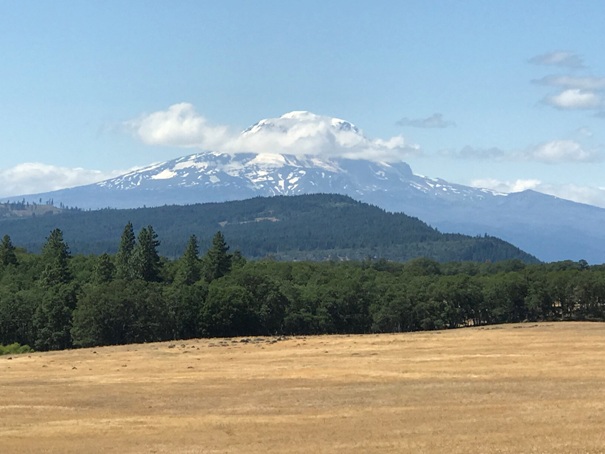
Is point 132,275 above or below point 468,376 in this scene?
above

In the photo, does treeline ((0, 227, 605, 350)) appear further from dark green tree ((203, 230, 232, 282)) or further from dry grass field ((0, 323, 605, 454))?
dry grass field ((0, 323, 605, 454))

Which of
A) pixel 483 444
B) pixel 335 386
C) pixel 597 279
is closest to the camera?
pixel 483 444

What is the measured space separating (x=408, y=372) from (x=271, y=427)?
24.2 metres

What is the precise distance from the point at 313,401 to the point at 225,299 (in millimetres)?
70684

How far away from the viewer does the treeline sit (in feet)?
388

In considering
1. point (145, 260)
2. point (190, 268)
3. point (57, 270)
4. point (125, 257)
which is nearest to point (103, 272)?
point (57, 270)

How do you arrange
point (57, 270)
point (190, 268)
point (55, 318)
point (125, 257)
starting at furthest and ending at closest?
1. point (125, 257)
2. point (190, 268)
3. point (57, 270)
4. point (55, 318)

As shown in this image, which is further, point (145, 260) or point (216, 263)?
point (216, 263)

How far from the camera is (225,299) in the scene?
122m

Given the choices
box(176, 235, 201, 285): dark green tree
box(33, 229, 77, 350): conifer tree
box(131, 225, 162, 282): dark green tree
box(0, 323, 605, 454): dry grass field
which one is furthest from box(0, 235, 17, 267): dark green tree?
box(0, 323, 605, 454): dry grass field

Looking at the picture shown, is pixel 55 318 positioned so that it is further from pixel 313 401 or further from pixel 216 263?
pixel 313 401

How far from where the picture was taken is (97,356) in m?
89.1

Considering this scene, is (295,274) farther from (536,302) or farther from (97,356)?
(97,356)

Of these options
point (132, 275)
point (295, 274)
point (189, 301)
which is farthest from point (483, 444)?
point (295, 274)
